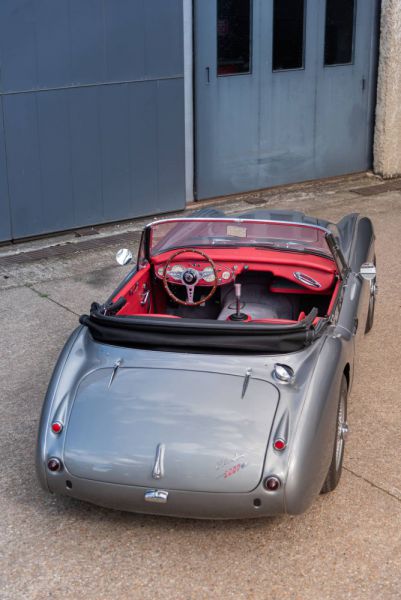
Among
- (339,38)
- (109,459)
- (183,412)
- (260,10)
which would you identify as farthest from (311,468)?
(339,38)

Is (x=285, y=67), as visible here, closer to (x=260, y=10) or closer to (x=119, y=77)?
(x=260, y=10)

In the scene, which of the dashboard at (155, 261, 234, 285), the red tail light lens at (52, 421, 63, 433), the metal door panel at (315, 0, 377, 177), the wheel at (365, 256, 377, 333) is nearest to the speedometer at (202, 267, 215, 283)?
the dashboard at (155, 261, 234, 285)

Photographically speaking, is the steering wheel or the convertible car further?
the steering wheel

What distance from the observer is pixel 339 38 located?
11.3 meters

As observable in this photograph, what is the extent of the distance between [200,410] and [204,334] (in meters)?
0.47

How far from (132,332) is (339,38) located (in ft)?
25.3

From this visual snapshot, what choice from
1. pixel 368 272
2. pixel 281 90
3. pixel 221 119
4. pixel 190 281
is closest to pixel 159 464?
pixel 190 281

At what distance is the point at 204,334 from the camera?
4684 mm

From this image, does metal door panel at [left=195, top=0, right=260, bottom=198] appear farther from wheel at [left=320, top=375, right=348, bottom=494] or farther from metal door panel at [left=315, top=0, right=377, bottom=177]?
wheel at [left=320, top=375, right=348, bottom=494]

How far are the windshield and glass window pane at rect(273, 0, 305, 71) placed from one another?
542 cm

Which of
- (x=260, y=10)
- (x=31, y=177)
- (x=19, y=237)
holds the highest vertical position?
(x=260, y=10)

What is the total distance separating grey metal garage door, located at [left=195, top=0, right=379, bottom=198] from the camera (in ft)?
33.7

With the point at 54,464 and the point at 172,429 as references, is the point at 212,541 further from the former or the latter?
the point at 54,464

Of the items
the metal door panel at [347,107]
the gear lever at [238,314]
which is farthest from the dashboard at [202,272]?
the metal door panel at [347,107]
